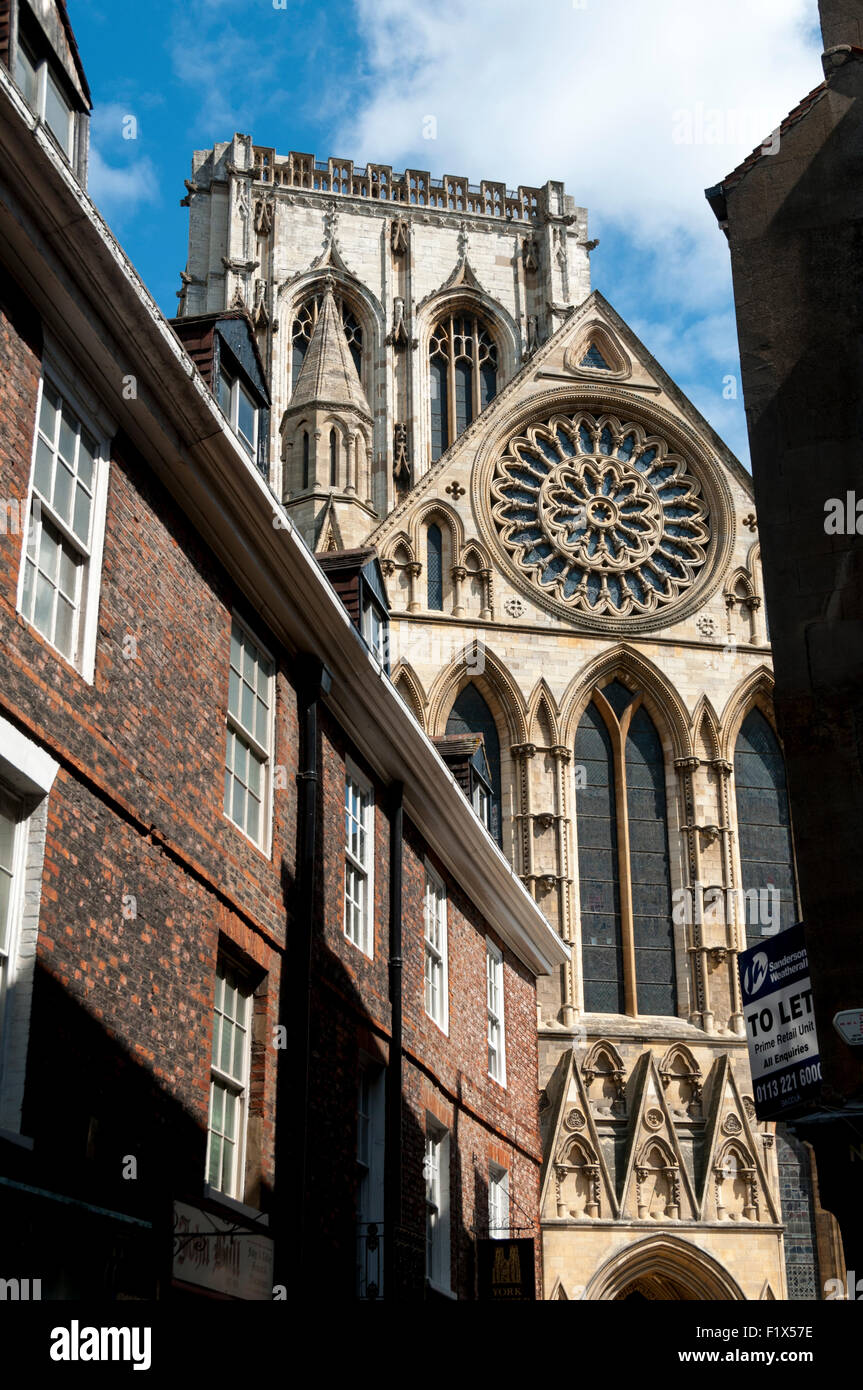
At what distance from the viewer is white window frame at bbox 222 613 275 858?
1283cm

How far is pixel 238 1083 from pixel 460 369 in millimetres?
39793

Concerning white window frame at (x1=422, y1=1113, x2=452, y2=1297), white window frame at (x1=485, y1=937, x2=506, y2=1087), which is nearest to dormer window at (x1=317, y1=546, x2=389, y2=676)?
white window frame at (x1=485, y1=937, x2=506, y2=1087)

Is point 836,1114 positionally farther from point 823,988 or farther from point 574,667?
point 574,667

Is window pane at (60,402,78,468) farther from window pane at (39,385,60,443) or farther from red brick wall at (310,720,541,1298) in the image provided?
red brick wall at (310,720,541,1298)

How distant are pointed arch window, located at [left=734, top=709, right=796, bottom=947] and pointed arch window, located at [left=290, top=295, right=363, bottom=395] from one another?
22442mm

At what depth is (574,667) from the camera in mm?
28469

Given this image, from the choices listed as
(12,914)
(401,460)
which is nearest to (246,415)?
(12,914)

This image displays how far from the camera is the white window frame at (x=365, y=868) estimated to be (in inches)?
605

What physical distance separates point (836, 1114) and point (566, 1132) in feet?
45.5

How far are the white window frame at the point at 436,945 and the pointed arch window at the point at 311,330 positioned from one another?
30.6 meters

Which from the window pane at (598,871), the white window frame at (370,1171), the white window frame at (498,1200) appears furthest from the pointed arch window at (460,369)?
the white window frame at (370,1171)

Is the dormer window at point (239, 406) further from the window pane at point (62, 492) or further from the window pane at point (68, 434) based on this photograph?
the window pane at point (62, 492)
